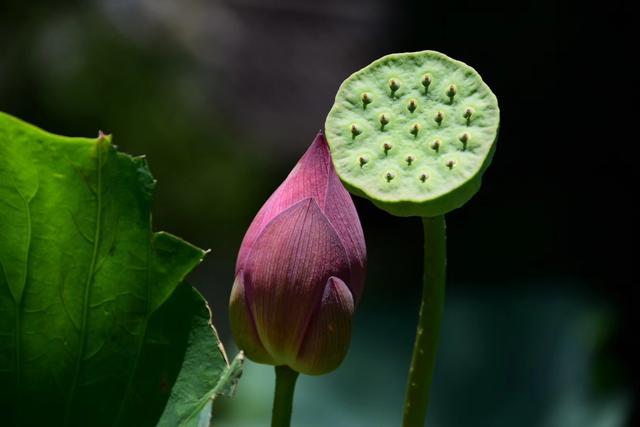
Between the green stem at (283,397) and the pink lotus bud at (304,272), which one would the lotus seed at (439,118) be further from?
the green stem at (283,397)

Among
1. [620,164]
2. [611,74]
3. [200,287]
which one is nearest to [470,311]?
[620,164]

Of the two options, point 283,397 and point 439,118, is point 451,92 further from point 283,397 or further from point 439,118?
point 283,397

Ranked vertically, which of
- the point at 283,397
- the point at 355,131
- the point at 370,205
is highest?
the point at 370,205

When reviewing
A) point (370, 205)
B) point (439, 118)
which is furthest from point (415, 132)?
point (370, 205)

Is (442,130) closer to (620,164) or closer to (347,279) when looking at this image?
(347,279)

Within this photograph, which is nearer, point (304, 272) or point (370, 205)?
point (304, 272)

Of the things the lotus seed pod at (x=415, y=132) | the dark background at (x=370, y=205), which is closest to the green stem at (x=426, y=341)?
the lotus seed pod at (x=415, y=132)

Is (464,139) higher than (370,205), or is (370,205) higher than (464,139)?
(370,205)
